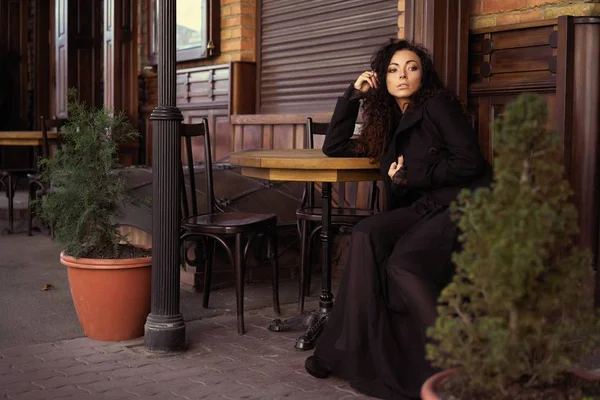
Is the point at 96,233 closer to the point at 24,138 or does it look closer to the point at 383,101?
the point at 383,101

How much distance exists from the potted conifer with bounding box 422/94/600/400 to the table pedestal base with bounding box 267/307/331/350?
1.76 meters

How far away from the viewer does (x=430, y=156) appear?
314cm

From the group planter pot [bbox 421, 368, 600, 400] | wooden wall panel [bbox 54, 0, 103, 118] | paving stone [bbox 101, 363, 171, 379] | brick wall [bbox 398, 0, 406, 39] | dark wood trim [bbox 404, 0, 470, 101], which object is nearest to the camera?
planter pot [bbox 421, 368, 600, 400]

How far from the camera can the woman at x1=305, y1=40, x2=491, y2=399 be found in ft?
9.37

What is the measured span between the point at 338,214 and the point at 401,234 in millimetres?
1114

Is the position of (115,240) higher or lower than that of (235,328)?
higher

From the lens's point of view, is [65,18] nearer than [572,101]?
No

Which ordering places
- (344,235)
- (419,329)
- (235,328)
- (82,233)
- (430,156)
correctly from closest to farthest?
(419,329) → (430,156) → (82,233) → (235,328) → (344,235)

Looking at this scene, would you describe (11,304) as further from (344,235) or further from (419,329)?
(419,329)

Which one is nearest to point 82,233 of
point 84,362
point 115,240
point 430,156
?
point 115,240

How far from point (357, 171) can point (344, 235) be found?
1.74 meters

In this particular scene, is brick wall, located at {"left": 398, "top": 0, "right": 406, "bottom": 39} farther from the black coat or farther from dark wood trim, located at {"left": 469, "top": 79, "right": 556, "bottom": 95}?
the black coat

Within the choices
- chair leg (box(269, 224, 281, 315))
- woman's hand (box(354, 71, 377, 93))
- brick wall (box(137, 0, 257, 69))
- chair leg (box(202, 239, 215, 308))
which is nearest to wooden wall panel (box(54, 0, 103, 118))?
brick wall (box(137, 0, 257, 69))

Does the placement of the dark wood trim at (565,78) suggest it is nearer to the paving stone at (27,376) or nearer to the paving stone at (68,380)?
the paving stone at (68,380)
